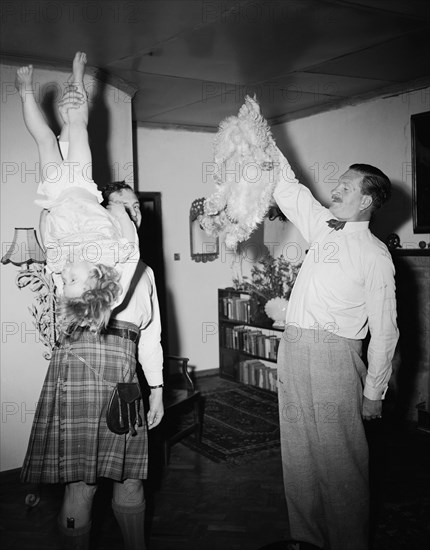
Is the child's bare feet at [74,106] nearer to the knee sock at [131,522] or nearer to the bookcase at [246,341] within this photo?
the knee sock at [131,522]

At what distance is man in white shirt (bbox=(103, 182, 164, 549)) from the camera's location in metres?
2.31

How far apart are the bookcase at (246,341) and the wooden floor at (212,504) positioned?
1789 mm

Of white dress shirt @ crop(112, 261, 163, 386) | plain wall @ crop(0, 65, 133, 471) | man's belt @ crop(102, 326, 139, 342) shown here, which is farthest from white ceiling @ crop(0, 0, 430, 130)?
man's belt @ crop(102, 326, 139, 342)

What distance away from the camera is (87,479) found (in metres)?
2.21

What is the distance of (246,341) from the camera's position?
6.30 m

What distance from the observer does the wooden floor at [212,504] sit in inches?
120

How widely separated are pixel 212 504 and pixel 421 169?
3105 mm

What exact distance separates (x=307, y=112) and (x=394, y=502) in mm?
3947

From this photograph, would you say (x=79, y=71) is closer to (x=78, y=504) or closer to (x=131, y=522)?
(x=78, y=504)

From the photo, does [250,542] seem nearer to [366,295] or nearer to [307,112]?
[366,295]

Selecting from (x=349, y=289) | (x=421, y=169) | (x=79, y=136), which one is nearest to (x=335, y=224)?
(x=349, y=289)

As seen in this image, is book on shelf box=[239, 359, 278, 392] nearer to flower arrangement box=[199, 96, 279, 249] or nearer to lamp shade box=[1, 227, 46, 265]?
lamp shade box=[1, 227, 46, 265]

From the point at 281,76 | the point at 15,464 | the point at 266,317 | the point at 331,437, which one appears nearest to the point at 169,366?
the point at 266,317

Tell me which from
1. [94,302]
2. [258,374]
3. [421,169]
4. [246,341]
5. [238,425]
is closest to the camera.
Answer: [94,302]
